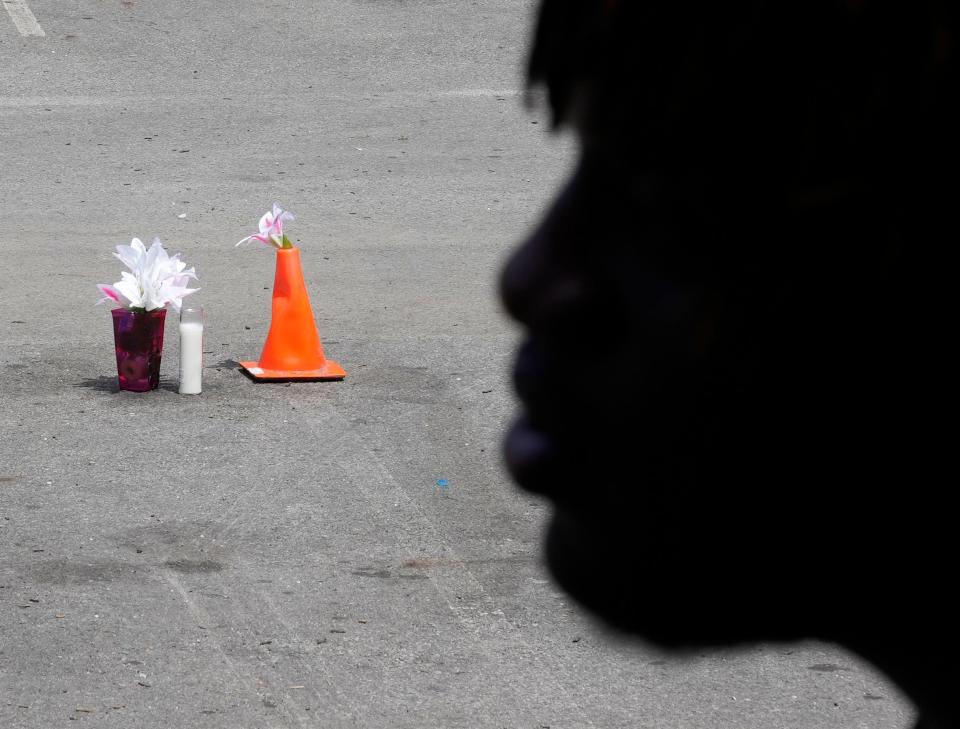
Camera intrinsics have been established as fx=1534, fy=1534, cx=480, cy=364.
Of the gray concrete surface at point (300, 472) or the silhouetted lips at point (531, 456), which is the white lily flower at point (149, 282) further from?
the silhouetted lips at point (531, 456)

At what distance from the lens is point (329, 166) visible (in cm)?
1179

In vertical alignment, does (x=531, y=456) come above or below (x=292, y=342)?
above

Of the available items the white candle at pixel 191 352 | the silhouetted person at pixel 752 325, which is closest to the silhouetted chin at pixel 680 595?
the silhouetted person at pixel 752 325

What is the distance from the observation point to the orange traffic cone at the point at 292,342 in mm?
7453

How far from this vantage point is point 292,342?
7.48 m

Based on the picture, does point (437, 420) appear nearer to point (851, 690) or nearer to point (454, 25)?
point (851, 690)

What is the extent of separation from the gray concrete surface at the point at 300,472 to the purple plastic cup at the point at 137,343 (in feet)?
0.43

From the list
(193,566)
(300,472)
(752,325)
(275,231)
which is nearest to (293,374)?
(275,231)

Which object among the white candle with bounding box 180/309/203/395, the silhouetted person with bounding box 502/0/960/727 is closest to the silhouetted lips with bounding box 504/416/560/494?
the silhouetted person with bounding box 502/0/960/727

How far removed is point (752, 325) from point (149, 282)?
6.52m

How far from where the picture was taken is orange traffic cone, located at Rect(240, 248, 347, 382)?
24.5 feet

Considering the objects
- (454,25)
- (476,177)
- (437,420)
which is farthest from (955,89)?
(454,25)

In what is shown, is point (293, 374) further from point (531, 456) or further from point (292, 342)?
point (531, 456)

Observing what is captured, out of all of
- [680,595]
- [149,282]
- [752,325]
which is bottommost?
[149,282]
